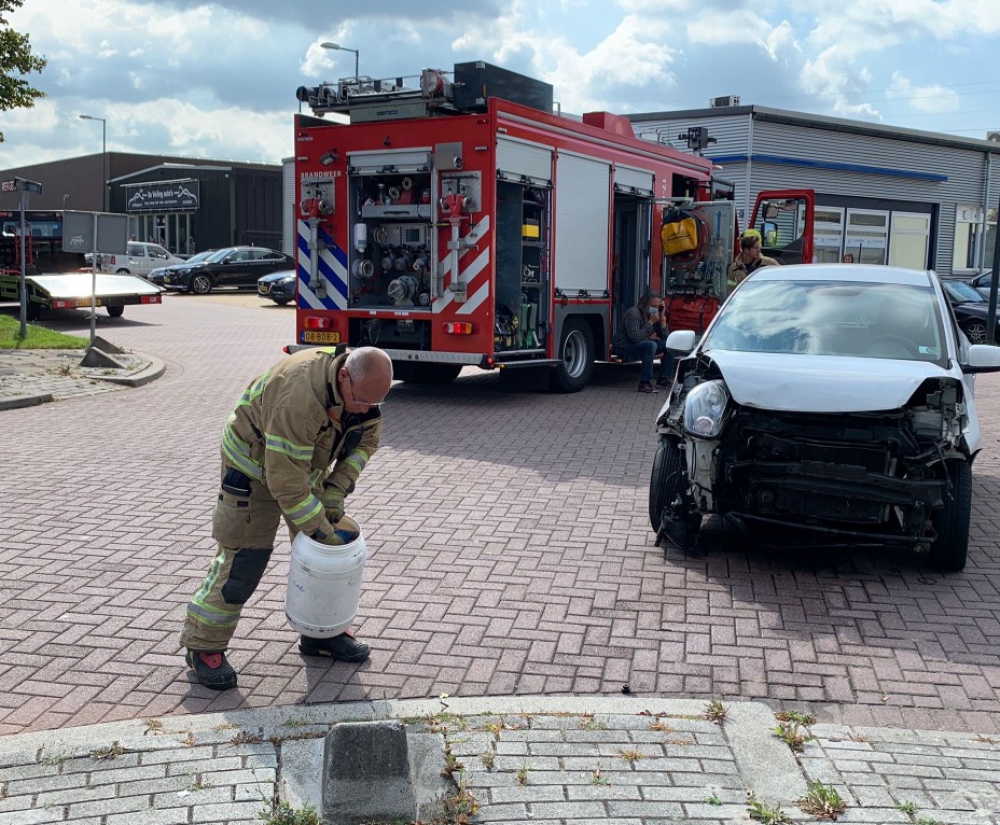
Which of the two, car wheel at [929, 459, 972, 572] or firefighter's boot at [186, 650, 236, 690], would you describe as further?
car wheel at [929, 459, 972, 572]

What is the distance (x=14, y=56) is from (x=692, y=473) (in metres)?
14.6

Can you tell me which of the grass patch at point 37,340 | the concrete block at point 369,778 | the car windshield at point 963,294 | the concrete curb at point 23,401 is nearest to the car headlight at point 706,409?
the concrete block at point 369,778

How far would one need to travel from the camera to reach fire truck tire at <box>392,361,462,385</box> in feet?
46.2

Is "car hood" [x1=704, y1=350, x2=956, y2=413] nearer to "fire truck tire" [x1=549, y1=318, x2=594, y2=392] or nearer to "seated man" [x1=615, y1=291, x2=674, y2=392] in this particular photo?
"fire truck tire" [x1=549, y1=318, x2=594, y2=392]

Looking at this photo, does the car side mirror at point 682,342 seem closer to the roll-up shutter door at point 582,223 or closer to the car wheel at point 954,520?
the car wheel at point 954,520

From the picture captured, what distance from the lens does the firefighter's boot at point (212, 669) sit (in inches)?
177

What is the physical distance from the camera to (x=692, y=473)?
629 centimetres

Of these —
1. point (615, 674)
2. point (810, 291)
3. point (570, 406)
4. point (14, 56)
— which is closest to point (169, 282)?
point (14, 56)

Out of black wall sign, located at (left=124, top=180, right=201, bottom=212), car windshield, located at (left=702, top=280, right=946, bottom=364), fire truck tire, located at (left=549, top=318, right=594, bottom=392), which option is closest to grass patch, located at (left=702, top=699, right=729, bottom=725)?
car windshield, located at (left=702, top=280, right=946, bottom=364)

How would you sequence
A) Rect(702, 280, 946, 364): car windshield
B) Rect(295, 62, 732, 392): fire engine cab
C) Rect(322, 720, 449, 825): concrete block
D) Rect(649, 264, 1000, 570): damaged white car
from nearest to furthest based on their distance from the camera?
Rect(322, 720, 449, 825): concrete block, Rect(649, 264, 1000, 570): damaged white car, Rect(702, 280, 946, 364): car windshield, Rect(295, 62, 732, 392): fire engine cab

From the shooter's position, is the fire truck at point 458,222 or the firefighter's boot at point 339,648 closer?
the firefighter's boot at point 339,648

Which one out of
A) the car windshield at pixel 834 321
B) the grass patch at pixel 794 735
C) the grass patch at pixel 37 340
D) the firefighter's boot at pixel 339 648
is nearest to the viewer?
the grass patch at pixel 794 735

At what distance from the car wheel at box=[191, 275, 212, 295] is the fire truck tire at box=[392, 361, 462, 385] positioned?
23.0m

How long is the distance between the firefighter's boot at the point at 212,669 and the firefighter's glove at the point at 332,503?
715 mm
